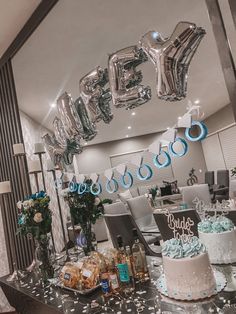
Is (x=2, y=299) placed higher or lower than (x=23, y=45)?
lower

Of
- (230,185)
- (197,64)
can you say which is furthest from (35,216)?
(197,64)

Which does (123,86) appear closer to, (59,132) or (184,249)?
(59,132)

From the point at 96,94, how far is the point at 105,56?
0.31 m

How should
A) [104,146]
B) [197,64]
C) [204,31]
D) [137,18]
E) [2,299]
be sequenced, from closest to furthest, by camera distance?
[204,31] < [197,64] < [137,18] < [104,146] < [2,299]

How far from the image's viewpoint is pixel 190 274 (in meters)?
1.10

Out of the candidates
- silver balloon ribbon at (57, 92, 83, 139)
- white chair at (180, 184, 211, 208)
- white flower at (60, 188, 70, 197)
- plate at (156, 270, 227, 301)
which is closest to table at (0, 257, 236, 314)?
plate at (156, 270, 227, 301)

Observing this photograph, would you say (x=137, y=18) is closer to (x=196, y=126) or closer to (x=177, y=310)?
(x=196, y=126)

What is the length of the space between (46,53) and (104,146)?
113 centimetres

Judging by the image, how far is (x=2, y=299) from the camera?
3.29m

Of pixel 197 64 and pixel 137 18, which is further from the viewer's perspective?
pixel 137 18

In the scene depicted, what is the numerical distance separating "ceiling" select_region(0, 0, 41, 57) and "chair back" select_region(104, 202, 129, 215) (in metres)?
1.95

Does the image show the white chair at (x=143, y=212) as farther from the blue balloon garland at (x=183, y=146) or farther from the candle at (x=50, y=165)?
the candle at (x=50, y=165)

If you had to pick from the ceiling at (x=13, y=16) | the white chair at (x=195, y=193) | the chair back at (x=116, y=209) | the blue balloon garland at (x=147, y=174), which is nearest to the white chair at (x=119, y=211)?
the chair back at (x=116, y=209)

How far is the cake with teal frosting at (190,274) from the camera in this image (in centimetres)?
110
